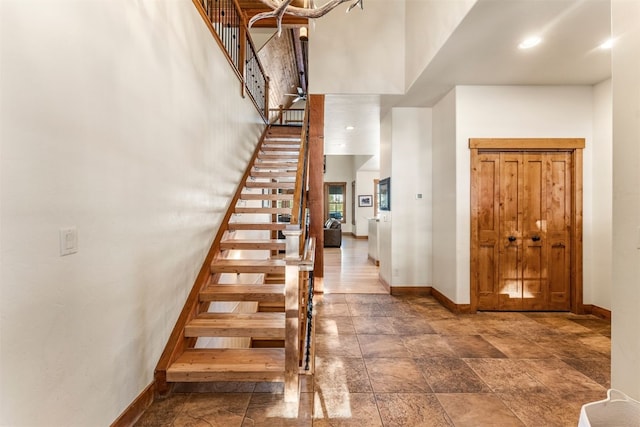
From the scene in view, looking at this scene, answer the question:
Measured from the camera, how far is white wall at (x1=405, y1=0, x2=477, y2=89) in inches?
108

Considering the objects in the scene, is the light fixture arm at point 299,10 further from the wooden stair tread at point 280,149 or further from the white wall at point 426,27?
the wooden stair tread at point 280,149

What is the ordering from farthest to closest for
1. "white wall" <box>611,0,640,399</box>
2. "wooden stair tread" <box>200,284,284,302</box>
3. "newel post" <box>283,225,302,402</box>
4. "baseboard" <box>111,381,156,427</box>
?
"wooden stair tread" <box>200,284,284,302</box>
"newel post" <box>283,225,302,402</box>
"baseboard" <box>111,381,156,427</box>
"white wall" <box>611,0,640,399</box>

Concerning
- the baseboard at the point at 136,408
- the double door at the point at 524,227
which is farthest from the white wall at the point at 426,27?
the baseboard at the point at 136,408

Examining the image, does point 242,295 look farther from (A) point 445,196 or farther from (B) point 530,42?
(B) point 530,42

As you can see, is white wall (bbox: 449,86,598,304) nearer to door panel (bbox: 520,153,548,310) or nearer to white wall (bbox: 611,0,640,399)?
door panel (bbox: 520,153,548,310)

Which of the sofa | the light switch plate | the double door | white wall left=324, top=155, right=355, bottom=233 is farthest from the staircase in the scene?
white wall left=324, top=155, right=355, bottom=233

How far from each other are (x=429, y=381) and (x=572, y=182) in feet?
10.4

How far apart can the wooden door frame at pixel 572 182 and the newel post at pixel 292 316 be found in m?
2.64

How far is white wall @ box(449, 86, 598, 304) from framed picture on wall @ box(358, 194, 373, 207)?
912 centimetres

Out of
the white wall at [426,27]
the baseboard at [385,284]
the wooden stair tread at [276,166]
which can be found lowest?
the baseboard at [385,284]

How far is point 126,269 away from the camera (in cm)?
Answer: 188

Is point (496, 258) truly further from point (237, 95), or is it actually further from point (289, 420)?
point (237, 95)

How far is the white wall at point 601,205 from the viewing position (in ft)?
12.2

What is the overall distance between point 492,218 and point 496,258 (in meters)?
0.50
